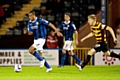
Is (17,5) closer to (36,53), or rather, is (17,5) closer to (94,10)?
(94,10)

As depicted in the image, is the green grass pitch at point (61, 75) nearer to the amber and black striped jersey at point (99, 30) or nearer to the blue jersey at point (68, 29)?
the amber and black striped jersey at point (99, 30)

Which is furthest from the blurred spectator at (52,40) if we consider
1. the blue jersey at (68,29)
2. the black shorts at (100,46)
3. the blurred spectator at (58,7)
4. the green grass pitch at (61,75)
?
the black shorts at (100,46)

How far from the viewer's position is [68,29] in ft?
60.0

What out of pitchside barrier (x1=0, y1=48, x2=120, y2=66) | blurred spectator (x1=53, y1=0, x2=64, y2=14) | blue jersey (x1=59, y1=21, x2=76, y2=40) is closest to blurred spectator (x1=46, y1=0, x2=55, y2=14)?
blurred spectator (x1=53, y1=0, x2=64, y2=14)

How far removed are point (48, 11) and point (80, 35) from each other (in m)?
2.49

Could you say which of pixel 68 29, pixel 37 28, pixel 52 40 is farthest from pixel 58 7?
pixel 37 28

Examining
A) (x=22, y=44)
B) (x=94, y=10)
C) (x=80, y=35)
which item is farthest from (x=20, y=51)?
(x=94, y=10)

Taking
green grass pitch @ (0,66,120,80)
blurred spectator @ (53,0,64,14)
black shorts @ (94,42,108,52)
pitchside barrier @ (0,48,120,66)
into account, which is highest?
blurred spectator @ (53,0,64,14)

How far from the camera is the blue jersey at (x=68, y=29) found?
18203mm

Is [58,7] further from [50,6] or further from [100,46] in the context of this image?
[100,46]

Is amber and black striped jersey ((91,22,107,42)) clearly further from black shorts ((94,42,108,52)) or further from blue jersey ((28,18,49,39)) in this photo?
blue jersey ((28,18,49,39))

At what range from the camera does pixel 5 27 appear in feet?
84.8

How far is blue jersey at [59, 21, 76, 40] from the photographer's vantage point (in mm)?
18203

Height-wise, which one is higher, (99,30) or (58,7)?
(99,30)
